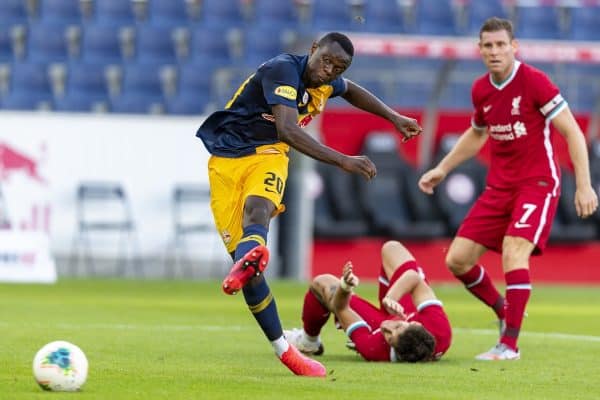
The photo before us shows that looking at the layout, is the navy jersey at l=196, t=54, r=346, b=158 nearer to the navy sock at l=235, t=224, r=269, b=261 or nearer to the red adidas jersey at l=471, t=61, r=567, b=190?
the navy sock at l=235, t=224, r=269, b=261

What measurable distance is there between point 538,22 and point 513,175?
15.6 m

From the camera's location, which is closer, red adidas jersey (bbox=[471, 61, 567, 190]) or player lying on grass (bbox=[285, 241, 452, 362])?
player lying on grass (bbox=[285, 241, 452, 362])

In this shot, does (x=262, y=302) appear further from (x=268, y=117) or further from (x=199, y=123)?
(x=199, y=123)

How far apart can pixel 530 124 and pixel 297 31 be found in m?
14.1

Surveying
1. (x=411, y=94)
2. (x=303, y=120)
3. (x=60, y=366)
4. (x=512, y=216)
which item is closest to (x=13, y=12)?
(x=411, y=94)

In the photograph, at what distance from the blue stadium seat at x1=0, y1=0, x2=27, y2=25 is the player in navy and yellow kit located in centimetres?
1549

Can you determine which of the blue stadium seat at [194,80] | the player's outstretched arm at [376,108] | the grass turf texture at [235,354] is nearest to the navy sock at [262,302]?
the grass turf texture at [235,354]

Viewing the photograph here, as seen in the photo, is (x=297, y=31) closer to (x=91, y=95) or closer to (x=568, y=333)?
(x=91, y=95)

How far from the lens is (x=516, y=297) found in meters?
9.45

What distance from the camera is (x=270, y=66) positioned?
791 cm

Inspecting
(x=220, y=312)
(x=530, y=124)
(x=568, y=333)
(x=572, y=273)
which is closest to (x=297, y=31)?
(x=572, y=273)

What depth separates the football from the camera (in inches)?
255

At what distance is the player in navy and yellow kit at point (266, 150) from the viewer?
24.9 feet

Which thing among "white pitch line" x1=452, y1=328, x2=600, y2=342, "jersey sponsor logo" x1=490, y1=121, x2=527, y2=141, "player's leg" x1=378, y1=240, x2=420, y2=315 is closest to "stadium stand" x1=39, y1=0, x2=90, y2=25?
"white pitch line" x1=452, y1=328, x2=600, y2=342
